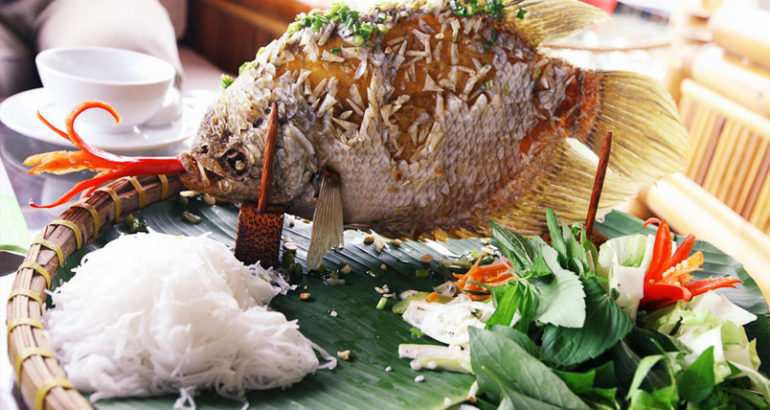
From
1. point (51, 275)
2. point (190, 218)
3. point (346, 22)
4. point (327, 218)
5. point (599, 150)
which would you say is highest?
point (346, 22)

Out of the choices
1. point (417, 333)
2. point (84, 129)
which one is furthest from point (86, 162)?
point (417, 333)

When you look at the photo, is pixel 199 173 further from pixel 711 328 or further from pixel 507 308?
pixel 711 328

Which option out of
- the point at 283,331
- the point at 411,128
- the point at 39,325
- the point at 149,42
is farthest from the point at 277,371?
the point at 149,42

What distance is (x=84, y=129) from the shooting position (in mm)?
2223

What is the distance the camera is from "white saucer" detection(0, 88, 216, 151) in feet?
6.91

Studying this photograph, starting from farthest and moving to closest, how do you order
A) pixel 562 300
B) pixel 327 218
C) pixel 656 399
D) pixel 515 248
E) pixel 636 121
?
pixel 636 121, pixel 327 218, pixel 515 248, pixel 562 300, pixel 656 399

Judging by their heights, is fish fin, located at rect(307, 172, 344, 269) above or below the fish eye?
below

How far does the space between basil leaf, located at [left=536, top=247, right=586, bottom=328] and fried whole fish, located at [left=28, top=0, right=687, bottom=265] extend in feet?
1.51

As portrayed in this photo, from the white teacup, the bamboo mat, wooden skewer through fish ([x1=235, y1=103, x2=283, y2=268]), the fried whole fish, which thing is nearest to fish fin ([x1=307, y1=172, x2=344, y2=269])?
the fried whole fish

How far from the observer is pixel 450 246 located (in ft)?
7.00

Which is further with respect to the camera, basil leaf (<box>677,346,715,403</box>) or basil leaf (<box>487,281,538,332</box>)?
basil leaf (<box>487,281,538,332</box>)

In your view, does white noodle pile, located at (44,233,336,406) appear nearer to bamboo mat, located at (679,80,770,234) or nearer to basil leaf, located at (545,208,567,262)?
basil leaf, located at (545,208,567,262)

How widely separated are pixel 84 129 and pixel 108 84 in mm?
245

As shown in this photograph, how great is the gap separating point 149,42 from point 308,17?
180 cm
